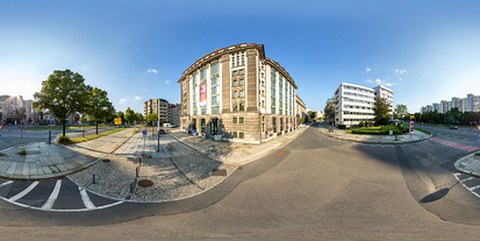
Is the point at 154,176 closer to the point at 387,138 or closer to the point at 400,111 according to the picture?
the point at 387,138

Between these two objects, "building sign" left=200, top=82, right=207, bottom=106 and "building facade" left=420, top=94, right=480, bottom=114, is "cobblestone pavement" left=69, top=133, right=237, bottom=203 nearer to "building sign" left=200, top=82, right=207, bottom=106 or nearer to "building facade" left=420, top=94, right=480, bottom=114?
"building sign" left=200, top=82, right=207, bottom=106

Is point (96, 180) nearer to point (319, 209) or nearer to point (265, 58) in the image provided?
point (319, 209)

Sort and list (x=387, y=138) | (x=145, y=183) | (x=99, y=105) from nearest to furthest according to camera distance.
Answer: (x=145, y=183) < (x=387, y=138) < (x=99, y=105)

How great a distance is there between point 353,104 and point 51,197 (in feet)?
256

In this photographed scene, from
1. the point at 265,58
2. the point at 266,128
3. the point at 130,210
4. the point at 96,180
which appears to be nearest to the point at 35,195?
the point at 96,180

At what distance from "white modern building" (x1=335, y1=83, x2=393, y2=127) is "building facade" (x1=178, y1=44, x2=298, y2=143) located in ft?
141

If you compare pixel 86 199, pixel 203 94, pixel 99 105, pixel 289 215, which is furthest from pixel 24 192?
pixel 99 105

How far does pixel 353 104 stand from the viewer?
63.2 m

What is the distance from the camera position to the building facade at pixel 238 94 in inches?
876

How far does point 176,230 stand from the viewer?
15.9 feet

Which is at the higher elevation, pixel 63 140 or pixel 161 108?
pixel 161 108

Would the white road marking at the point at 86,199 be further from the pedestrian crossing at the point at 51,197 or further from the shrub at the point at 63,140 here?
the shrub at the point at 63,140

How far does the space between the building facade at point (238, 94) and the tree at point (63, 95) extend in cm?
1561

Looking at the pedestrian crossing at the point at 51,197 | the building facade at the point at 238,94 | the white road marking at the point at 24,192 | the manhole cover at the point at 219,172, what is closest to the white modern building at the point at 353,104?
the building facade at the point at 238,94
